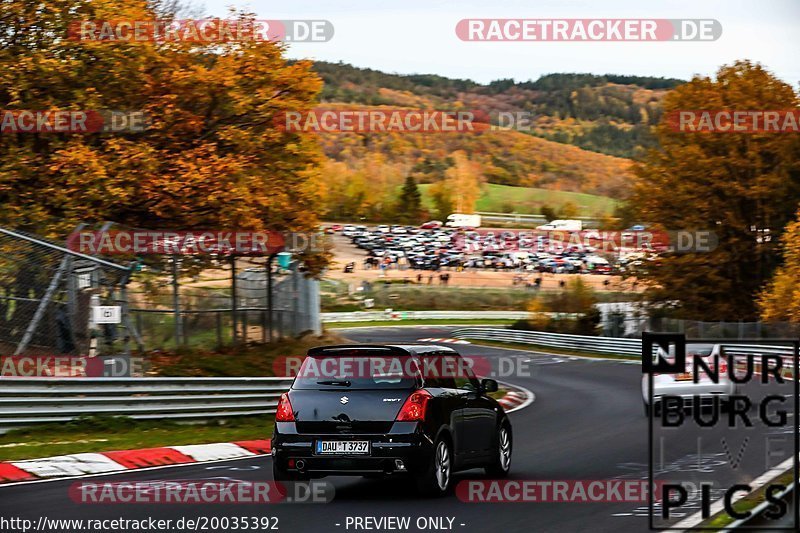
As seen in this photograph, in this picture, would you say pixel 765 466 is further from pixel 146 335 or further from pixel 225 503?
pixel 146 335

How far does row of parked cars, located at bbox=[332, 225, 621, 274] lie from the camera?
10700 centimetres

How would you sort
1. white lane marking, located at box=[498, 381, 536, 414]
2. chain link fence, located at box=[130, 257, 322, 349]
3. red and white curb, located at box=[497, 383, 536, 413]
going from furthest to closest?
red and white curb, located at box=[497, 383, 536, 413] → white lane marking, located at box=[498, 381, 536, 414] → chain link fence, located at box=[130, 257, 322, 349]

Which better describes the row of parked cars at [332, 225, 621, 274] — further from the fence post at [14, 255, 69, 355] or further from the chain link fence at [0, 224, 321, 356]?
the fence post at [14, 255, 69, 355]

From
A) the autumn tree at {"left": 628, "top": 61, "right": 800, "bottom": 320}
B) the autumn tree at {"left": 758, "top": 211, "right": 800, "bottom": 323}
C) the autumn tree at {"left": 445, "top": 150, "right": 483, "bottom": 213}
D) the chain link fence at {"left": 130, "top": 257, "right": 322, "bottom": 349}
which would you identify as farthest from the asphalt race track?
the autumn tree at {"left": 445, "top": 150, "right": 483, "bottom": 213}

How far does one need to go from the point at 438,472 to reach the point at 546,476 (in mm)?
2284

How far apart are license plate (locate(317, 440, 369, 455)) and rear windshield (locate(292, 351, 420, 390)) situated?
0.53 m

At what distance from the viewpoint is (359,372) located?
1138cm

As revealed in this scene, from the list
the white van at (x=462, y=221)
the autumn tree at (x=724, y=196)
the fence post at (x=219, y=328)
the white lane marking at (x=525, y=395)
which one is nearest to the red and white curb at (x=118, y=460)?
the fence post at (x=219, y=328)

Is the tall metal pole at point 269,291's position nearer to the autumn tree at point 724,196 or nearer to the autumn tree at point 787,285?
the autumn tree at point 787,285

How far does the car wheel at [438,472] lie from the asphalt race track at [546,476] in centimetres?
14

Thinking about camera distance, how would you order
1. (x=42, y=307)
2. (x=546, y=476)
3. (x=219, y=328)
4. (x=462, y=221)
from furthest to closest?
1. (x=462, y=221)
2. (x=219, y=328)
3. (x=42, y=307)
4. (x=546, y=476)

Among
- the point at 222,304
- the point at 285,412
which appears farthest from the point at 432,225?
the point at 285,412

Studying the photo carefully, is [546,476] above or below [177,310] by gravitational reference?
below

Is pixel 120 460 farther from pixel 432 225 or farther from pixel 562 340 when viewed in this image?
pixel 432 225
